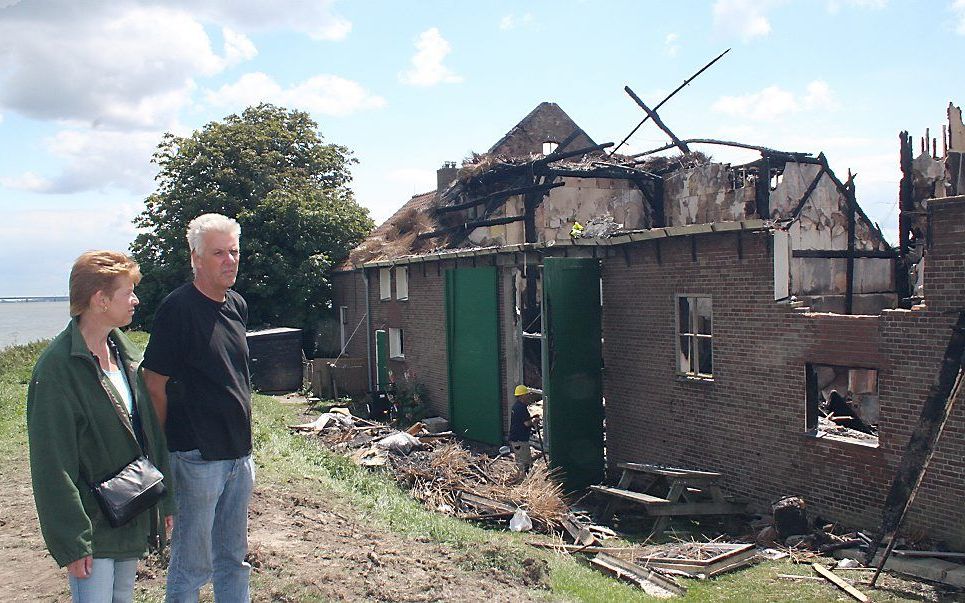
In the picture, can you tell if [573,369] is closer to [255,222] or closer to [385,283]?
[385,283]

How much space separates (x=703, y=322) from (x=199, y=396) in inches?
417

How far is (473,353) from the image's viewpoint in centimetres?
1588

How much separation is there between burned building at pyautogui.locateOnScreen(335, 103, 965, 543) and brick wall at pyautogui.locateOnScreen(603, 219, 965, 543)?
3 centimetres

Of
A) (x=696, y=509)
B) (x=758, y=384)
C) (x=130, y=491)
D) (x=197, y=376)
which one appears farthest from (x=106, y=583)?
(x=758, y=384)

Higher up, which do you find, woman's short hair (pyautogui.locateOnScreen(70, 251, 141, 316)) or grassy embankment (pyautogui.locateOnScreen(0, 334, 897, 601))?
woman's short hair (pyautogui.locateOnScreen(70, 251, 141, 316))

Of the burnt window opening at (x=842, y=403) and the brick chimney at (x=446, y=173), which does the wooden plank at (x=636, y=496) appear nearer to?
the burnt window opening at (x=842, y=403)

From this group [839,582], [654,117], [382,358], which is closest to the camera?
[839,582]

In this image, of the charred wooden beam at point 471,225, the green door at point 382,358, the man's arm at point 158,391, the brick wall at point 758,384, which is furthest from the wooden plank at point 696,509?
the green door at point 382,358

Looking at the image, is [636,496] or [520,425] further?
[520,425]

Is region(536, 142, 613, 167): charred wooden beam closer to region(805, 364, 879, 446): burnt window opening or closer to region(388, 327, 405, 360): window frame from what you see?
region(388, 327, 405, 360): window frame

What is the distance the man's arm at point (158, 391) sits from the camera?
360 cm

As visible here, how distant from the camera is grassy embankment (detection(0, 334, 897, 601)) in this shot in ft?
21.0

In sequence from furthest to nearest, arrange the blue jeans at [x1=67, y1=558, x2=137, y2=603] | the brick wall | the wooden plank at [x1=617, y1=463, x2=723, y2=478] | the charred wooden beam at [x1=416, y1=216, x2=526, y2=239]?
the charred wooden beam at [x1=416, y1=216, x2=526, y2=239], the wooden plank at [x1=617, y1=463, x2=723, y2=478], the brick wall, the blue jeans at [x1=67, y1=558, x2=137, y2=603]

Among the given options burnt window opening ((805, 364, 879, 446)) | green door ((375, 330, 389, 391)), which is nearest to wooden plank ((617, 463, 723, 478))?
burnt window opening ((805, 364, 879, 446))
